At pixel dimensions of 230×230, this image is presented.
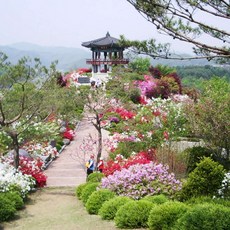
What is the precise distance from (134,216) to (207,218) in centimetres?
217

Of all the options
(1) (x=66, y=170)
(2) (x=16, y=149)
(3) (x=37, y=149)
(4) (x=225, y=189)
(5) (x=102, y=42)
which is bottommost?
(1) (x=66, y=170)

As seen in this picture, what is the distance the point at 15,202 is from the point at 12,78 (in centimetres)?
410

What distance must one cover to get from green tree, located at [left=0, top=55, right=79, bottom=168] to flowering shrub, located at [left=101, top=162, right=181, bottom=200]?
431 centimetres

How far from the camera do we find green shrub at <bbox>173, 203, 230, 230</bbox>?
7.96 m

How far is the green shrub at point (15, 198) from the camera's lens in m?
12.6

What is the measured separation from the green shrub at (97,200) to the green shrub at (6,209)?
77.7 inches

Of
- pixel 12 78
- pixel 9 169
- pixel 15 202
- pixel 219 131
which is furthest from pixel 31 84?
pixel 219 131

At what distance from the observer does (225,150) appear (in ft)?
52.8

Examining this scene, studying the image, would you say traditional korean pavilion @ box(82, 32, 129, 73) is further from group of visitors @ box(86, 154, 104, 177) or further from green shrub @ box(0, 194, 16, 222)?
green shrub @ box(0, 194, 16, 222)

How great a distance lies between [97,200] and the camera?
11.8 meters

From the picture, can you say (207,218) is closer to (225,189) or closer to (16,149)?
(225,189)

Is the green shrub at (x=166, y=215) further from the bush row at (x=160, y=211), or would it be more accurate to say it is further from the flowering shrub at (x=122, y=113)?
the flowering shrub at (x=122, y=113)

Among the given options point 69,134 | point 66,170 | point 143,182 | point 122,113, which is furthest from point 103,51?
point 143,182

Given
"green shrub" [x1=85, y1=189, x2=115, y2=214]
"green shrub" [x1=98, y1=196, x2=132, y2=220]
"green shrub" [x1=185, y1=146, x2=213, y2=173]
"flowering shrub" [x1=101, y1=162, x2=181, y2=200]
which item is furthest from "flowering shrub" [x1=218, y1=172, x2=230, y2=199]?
"green shrub" [x1=185, y1=146, x2=213, y2=173]
